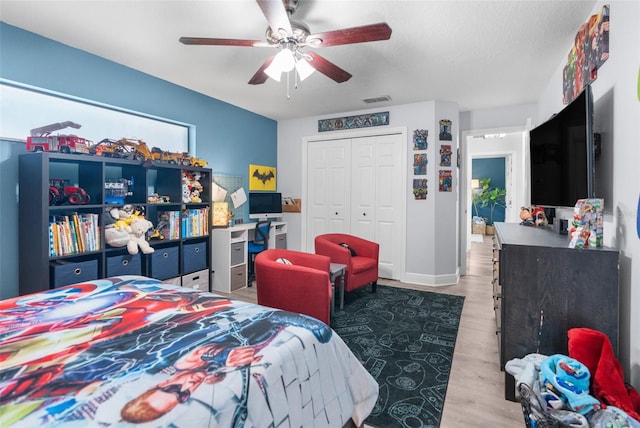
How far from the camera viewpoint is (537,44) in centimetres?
264

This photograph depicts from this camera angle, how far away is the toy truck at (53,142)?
2380 mm

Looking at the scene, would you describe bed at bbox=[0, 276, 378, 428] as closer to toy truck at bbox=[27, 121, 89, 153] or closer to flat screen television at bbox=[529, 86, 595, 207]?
toy truck at bbox=[27, 121, 89, 153]

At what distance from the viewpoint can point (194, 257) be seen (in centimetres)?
352

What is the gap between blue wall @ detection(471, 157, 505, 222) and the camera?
9.18 metres

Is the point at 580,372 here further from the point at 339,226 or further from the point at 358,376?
the point at 339,226

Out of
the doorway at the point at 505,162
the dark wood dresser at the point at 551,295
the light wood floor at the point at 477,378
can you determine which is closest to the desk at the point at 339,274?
the light wood floor at the point at 477,378

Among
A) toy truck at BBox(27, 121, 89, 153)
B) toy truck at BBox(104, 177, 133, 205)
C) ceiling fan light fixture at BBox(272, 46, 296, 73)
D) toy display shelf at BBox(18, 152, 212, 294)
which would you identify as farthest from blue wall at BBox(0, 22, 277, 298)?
ceiling fan light fixture at BBox(272, 46, 296, 73)

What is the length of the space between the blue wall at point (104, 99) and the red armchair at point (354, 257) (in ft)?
5.63

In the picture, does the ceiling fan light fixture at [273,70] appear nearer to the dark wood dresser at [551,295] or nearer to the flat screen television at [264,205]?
the dark wood dresser at [551,295]

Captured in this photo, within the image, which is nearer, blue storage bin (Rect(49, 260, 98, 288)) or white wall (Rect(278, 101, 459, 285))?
blue storage bin (Rect(49, 260, 98, 288))

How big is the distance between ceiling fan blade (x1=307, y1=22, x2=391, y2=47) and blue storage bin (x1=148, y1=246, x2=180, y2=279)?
2.43 metres

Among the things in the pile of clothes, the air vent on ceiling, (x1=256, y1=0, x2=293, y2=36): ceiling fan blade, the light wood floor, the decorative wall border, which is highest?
the air vent on ceiling

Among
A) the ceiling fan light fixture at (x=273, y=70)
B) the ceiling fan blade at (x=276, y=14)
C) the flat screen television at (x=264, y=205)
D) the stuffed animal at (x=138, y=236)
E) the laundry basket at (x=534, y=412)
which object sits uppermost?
the ceiling fan blade at (x=276, y=14)

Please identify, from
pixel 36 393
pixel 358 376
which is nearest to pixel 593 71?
pixel 358 376
